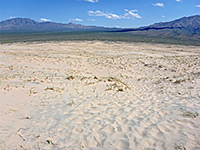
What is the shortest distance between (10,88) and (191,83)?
29.0 ft

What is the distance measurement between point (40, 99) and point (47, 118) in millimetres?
1770

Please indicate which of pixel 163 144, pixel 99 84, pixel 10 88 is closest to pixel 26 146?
pixel 163 144

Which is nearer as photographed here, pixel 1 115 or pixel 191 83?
pixel 1 115

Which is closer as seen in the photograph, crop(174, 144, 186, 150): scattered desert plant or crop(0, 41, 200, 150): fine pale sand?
crop(174, 144, 186, 150): scattered desert plant

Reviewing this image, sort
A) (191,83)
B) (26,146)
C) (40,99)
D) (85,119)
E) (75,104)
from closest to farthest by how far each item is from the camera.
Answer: (26,146) → (85,119) → (75,104) → (40,99) → (191,83)

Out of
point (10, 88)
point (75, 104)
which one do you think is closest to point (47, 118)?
point (75, 104)

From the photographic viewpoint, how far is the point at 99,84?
942 centimetres

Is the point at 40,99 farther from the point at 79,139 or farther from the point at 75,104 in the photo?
the point at 79,139

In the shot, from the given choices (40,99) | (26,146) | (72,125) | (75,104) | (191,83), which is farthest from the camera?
(191,83)

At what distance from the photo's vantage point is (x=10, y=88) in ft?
26.0

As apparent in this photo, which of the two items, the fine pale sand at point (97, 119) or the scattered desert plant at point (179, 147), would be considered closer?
the scattered desert plant at point (179, 147)

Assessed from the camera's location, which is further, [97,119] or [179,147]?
[97,119]

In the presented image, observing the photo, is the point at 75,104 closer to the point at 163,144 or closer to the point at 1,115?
the point at 1,115

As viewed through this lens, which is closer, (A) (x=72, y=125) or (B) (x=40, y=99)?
(A) (x=72, y=125)
